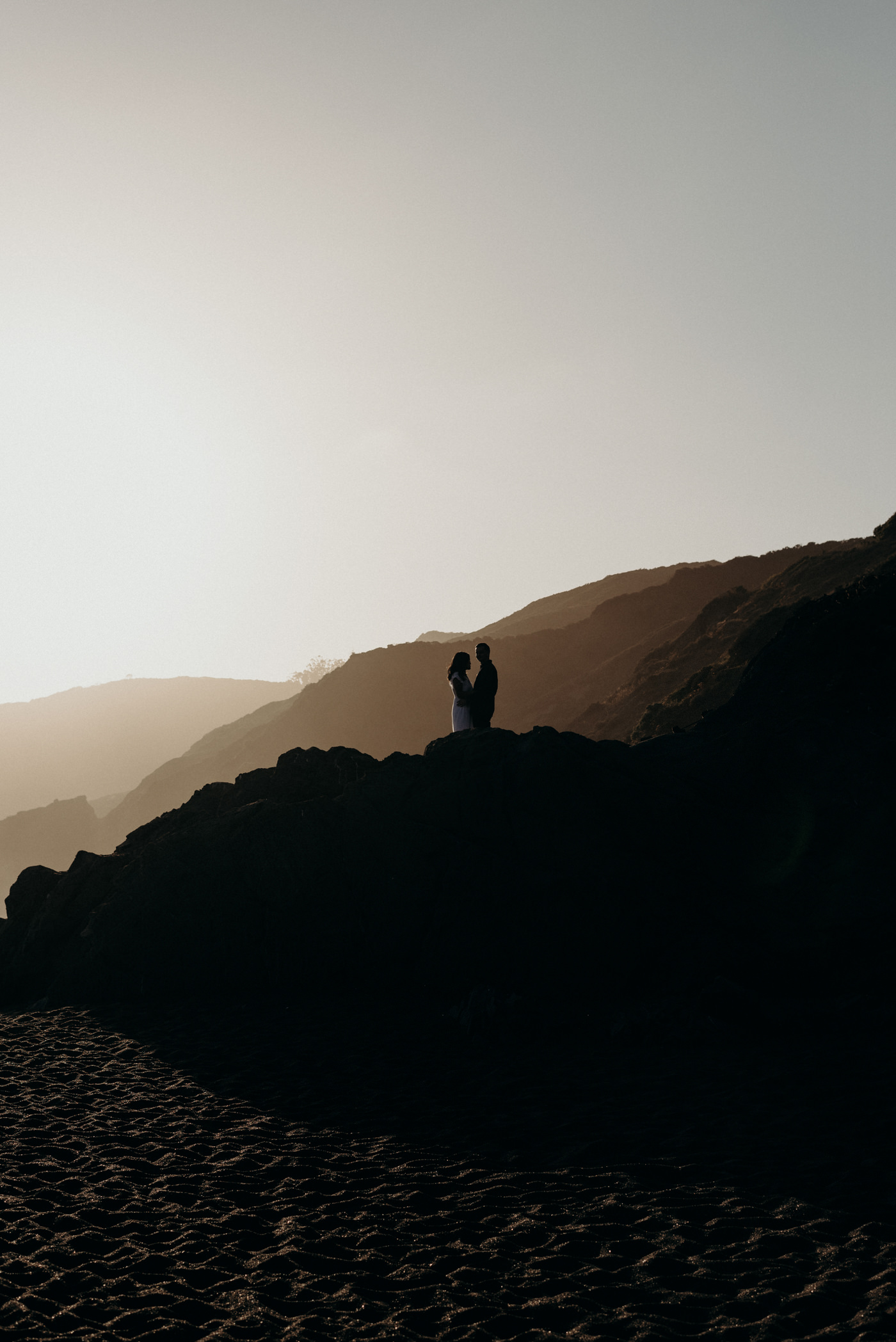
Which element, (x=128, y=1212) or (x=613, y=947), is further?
(x=613, y=947)

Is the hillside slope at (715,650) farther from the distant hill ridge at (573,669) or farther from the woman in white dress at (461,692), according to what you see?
the woman in white dress at (461,692)

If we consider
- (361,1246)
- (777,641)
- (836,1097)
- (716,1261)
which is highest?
(777,641)

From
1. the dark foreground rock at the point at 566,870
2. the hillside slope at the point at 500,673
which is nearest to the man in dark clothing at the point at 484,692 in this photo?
the dark foreground rock at the point at 566,870

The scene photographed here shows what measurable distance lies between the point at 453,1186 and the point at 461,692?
9.63 m

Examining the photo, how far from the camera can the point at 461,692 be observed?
16078 millimetres

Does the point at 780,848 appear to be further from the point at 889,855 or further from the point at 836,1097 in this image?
the point at 836,1097

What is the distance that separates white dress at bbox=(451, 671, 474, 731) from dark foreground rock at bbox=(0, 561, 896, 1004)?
1020 millimetres

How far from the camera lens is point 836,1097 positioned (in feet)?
28.6

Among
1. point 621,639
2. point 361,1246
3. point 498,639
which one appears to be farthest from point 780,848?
point 498,639

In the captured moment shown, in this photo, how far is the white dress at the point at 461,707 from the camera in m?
15.9

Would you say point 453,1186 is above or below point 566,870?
below

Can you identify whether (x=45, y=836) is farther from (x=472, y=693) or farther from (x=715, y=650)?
(x=472, y=693)

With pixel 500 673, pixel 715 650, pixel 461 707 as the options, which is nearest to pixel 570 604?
pixel 500 673

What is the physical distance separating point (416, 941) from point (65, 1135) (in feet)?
18.8
